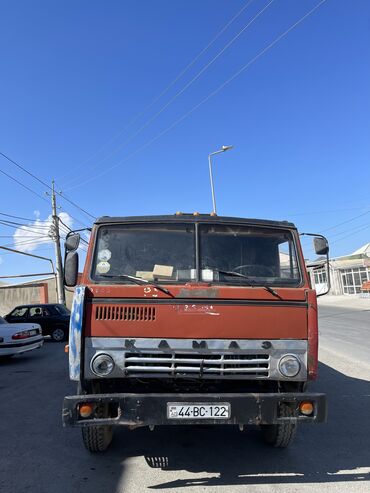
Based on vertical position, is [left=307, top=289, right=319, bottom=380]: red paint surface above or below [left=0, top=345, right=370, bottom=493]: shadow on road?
above

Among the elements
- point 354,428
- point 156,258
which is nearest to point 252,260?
point 156,258

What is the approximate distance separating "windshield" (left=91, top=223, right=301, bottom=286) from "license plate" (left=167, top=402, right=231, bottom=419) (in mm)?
1133

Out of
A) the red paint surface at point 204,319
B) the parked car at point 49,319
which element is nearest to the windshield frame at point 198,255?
the red paint surface at point 204,319

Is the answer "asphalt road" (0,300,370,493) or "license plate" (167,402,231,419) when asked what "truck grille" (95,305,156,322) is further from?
"asphalt road" (0,300,370,493)

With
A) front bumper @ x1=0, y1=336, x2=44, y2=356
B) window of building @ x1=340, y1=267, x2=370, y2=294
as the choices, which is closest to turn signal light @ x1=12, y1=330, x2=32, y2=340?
front bumper @ x1=0, y1=336, x2=44, y2=356

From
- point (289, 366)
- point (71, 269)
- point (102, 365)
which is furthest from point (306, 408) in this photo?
point (71, 269)

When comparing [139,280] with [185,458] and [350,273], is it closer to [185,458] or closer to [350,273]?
[185,458]

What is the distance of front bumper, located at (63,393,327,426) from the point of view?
150 inches

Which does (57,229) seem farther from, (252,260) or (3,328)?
(252,260)

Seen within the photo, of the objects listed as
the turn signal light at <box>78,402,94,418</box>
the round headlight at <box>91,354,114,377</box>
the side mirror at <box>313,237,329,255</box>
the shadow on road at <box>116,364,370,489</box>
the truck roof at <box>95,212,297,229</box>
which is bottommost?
the shadow on road at <box>116,364,370,489</box>

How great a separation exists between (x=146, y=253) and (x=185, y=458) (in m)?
2.08

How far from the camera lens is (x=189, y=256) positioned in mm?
4562

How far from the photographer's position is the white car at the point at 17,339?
1194cm

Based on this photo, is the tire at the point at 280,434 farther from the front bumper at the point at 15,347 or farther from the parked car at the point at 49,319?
the parked car at the point at 49,319
